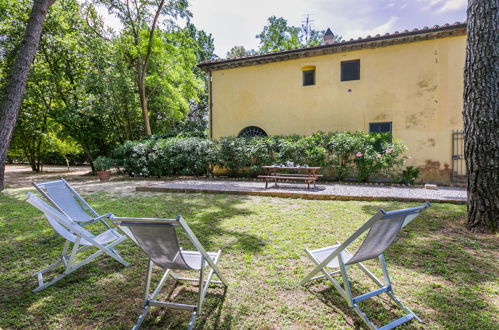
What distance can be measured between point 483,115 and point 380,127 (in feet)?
23.5

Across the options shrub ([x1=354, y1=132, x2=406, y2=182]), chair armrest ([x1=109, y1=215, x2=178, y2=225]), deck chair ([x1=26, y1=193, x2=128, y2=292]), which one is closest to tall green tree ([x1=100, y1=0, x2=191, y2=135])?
shrub ([x1=354, y1=132, x2=406, y2=182])

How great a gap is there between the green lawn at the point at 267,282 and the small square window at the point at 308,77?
8.83 meters

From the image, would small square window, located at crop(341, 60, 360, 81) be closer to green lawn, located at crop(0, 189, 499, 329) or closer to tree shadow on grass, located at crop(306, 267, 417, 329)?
green lawn, located at crop(0, 189, 499, 329)

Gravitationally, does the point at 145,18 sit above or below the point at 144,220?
above

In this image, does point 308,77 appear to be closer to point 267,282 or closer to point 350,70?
point 350,70

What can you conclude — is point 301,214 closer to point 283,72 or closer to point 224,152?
point 224,152

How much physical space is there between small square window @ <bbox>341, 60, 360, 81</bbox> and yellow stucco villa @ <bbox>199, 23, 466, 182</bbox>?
41 millimetres

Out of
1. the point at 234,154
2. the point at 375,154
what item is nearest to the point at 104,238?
the point at 234,154

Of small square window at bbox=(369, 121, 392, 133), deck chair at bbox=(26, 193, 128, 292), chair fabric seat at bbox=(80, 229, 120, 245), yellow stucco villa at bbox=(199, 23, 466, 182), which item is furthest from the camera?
small square window at bbox=(369, 121, 392, 133)

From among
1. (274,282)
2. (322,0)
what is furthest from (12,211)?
(322,0)

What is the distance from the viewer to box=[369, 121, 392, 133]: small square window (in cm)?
1091

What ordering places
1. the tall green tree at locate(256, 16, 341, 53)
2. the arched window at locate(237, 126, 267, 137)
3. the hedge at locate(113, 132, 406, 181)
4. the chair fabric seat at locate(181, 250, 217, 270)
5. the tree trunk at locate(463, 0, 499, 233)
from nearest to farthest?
the chair fabric seat at locate(181, 250, 217, 270)
the tree trunk at locate(463, 0, 499, 233)
the hedge at locate(113, 132, 406, 181)
the arched window at locate(237, 126, 267, 137)
the tall green tree at locate(256, 16, 341, 53)

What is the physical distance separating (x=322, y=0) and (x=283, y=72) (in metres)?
3.27

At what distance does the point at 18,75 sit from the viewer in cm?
783
